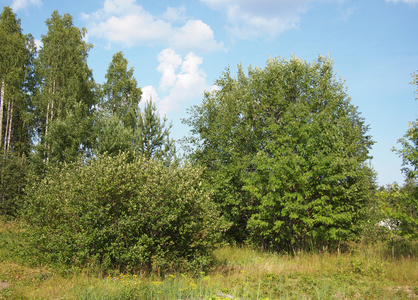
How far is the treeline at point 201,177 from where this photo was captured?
909cm

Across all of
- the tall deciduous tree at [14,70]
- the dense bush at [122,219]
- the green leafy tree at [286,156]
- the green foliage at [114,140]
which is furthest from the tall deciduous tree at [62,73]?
the dense bush at [122,219]

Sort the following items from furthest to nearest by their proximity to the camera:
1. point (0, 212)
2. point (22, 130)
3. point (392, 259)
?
1. point (22, 130)
2. point (0, 212)
3. point (392, 259)

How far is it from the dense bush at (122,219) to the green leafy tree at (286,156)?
5.07 m

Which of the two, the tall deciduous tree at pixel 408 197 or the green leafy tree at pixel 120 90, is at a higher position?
the green leafy tree at pixel 120 90

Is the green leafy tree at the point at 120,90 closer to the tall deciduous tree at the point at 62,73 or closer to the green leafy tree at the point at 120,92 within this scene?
Result: the green leafy tree at the point at 120,92

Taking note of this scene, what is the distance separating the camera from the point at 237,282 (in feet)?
28.9

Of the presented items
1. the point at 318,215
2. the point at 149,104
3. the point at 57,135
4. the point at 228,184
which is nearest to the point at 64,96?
the point at 57,135

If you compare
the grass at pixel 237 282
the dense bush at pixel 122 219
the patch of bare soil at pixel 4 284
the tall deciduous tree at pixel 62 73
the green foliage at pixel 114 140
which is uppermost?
the tall deciduous tree at pixel 62 73

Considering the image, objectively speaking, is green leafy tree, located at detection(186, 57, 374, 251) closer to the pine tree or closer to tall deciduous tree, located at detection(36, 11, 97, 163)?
tall deciduous tree, located at detection(36, 11, 97, 163)

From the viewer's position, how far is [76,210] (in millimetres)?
8797

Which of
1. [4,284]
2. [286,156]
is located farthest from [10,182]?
[286,156]

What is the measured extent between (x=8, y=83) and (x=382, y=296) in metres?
32.7

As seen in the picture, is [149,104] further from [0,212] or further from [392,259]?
[392,259]

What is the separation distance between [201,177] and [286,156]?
692cm
